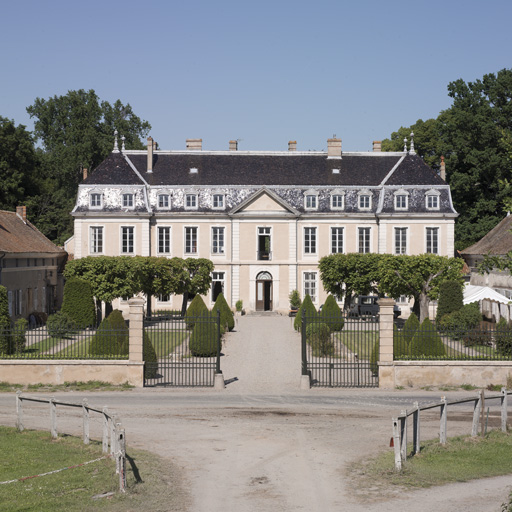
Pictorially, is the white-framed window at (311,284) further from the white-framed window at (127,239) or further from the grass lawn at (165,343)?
the grass lawn at (165,343)

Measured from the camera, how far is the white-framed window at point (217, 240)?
2247 inches

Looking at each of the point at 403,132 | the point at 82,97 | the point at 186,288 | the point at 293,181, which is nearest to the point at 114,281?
the point at 186,288

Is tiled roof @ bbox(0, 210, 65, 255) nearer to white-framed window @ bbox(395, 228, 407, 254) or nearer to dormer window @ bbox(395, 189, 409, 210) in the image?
white-framed window @ bbox(395, 228, 407, 254)

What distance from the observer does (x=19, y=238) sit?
1870 inches

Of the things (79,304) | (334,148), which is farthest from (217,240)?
(79,304)

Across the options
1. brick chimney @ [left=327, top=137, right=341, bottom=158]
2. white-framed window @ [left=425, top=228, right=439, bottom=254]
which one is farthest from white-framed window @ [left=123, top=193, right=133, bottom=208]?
white-framed window @ [left=425, top=228, right=439, bottom=254]

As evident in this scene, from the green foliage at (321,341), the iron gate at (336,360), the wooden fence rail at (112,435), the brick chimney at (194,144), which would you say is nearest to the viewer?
the wooden fence rail at (112,435)

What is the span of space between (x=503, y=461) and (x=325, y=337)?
56.3 ft

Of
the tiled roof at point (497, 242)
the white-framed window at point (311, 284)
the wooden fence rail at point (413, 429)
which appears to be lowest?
the wooden fence rail at point (413, 429)

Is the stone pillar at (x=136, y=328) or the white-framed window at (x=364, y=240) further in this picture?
the white-framed window at (x=364, y=240)

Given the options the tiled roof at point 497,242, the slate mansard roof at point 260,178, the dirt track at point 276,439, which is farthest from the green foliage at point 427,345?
the slate mansard roof at point 260,178

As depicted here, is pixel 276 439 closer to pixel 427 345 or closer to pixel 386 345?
pixel 386 345

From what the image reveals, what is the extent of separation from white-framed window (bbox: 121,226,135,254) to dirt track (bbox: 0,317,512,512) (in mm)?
28339

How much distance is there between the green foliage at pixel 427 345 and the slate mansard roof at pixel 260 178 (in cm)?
3088
